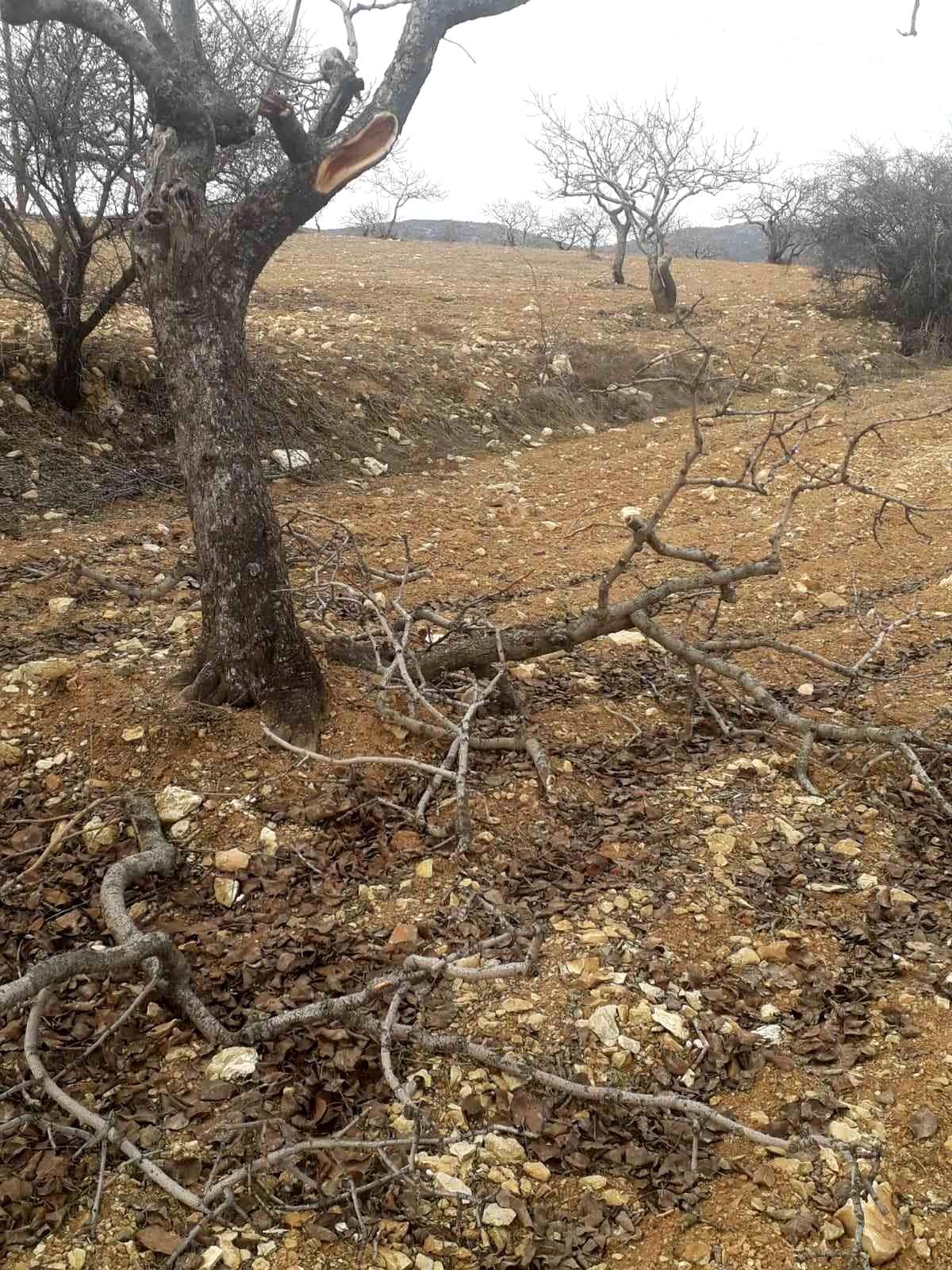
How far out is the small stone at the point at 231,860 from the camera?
97.2 inches

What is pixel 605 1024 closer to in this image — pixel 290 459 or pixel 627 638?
pixel 627 638

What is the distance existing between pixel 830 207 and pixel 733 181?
111 inches

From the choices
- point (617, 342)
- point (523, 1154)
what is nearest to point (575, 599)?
point (523, 1154)

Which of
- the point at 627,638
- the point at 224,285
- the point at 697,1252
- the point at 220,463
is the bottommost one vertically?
the point at 697,1252

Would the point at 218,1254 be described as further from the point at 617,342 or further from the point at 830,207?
the point at 830,207

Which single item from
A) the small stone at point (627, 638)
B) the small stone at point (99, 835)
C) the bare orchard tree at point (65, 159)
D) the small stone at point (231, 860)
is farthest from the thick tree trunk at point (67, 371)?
the small stone at point (231, 860)

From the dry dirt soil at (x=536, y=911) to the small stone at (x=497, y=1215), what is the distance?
2 cm

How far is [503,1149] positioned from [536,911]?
26.1 inches

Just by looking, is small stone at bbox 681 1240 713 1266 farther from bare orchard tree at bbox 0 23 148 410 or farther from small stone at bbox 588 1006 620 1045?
bare orchard tree at bbox 0 23 148 410

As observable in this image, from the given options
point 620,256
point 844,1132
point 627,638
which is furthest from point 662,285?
point 844,1132

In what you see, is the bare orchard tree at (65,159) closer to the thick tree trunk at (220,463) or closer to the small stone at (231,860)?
the thick tree trunk at (220,463)

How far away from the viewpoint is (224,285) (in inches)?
108

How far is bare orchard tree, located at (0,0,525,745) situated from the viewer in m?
2.66

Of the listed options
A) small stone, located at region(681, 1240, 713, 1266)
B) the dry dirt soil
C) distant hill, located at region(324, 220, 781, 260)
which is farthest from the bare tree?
distant hill, located at region(324, 220, 781, 260)
